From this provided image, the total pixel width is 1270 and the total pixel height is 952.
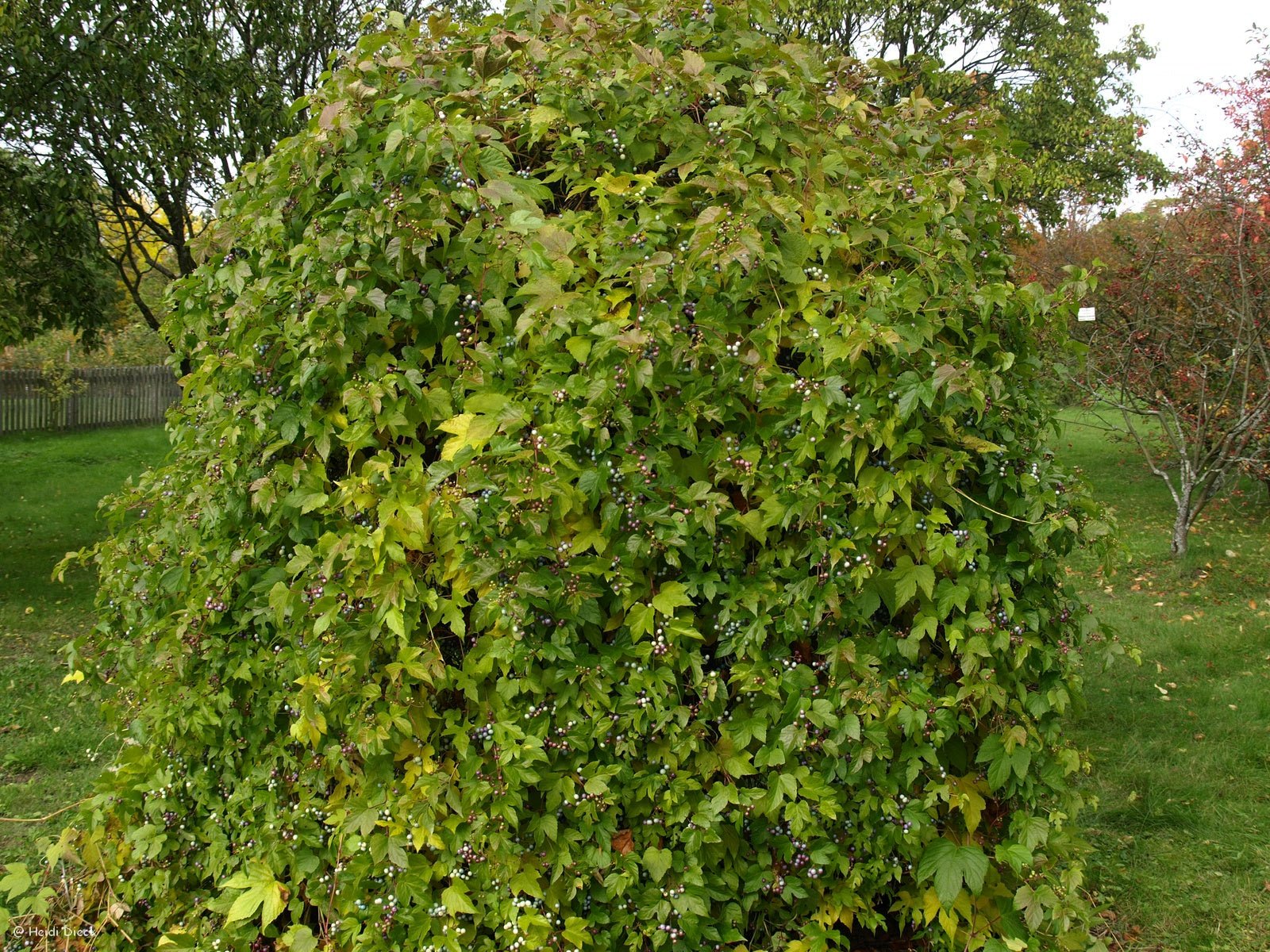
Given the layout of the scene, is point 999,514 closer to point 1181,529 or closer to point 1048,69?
point 1181,529

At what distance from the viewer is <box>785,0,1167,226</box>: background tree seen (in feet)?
55.5

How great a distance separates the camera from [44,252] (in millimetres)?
7930

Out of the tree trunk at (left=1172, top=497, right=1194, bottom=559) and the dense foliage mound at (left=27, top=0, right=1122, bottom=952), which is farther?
the tree trunk at (left=1172, top=497, right=1194, bottom=559)

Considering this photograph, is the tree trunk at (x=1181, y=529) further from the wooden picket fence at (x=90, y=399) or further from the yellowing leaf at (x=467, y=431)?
the wooden picket fence at (x=90, y=399)

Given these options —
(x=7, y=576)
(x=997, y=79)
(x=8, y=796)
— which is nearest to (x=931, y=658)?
(x=8, y=796)

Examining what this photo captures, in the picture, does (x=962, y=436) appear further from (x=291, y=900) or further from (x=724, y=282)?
(x=291, y=900)

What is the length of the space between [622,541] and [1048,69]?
60.5ft

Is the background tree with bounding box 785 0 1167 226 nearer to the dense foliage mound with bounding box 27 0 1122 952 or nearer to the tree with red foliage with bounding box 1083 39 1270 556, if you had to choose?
the tree with red foliage with bounding box 1083 39 1270 556

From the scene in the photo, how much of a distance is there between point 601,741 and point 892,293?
1.29 metres

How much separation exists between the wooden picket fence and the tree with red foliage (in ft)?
50.3

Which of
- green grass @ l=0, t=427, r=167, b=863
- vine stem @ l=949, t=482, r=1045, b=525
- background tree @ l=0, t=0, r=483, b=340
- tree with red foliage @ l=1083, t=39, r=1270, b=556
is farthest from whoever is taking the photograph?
tree with red foliage @ l=1083, t=39, r=1270, b=556

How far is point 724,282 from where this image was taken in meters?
2.45

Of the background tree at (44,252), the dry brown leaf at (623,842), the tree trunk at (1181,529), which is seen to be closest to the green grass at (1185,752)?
the tree trunk at (1181,529)

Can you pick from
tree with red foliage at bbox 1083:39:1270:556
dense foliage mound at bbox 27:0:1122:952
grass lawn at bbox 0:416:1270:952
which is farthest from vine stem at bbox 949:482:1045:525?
tree with red foliage at bbox 1083:39:1270:556
